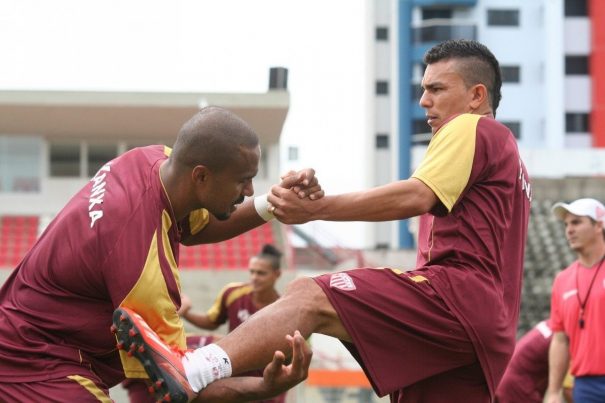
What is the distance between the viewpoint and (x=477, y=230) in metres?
5.38

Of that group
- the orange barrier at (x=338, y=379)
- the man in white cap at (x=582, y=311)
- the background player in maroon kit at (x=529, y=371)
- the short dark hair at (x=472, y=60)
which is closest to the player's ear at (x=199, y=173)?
the short dark hair at (x=472, y=60)

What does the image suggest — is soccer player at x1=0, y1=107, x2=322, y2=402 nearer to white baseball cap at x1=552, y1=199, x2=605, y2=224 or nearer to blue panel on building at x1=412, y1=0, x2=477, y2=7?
white baseball cap at x1=552, y1=199, x2=605, y2=224

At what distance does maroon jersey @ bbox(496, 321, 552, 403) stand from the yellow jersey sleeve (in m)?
4.43

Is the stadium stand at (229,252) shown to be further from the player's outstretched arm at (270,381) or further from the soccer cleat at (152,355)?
the soccer cleat at (152,355)

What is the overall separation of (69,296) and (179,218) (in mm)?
608

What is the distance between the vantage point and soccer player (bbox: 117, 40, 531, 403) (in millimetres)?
5219

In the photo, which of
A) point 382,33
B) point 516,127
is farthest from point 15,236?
point 382,33

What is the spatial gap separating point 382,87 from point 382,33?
268 centimetres

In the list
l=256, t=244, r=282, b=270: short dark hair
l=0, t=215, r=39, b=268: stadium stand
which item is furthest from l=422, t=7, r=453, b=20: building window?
l=256, t=244, r=282, b=270: short dark hair

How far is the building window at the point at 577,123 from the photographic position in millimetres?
51312

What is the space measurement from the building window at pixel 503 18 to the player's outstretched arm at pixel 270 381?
50768mm

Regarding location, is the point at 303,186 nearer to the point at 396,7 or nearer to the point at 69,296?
the point at 69,296

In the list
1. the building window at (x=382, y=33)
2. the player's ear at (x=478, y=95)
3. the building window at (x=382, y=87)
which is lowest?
the player's ear at (x=478, y=95)

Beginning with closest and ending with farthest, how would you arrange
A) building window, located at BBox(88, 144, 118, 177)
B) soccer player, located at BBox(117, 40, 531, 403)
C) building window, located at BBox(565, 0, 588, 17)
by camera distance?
1. soccer player, located at BBox(117, 40, 531, 403)
2. building window, located at BBox(88, 144, 118, 177)
3. building window, located at BBox(565, 0, 588, 17)
